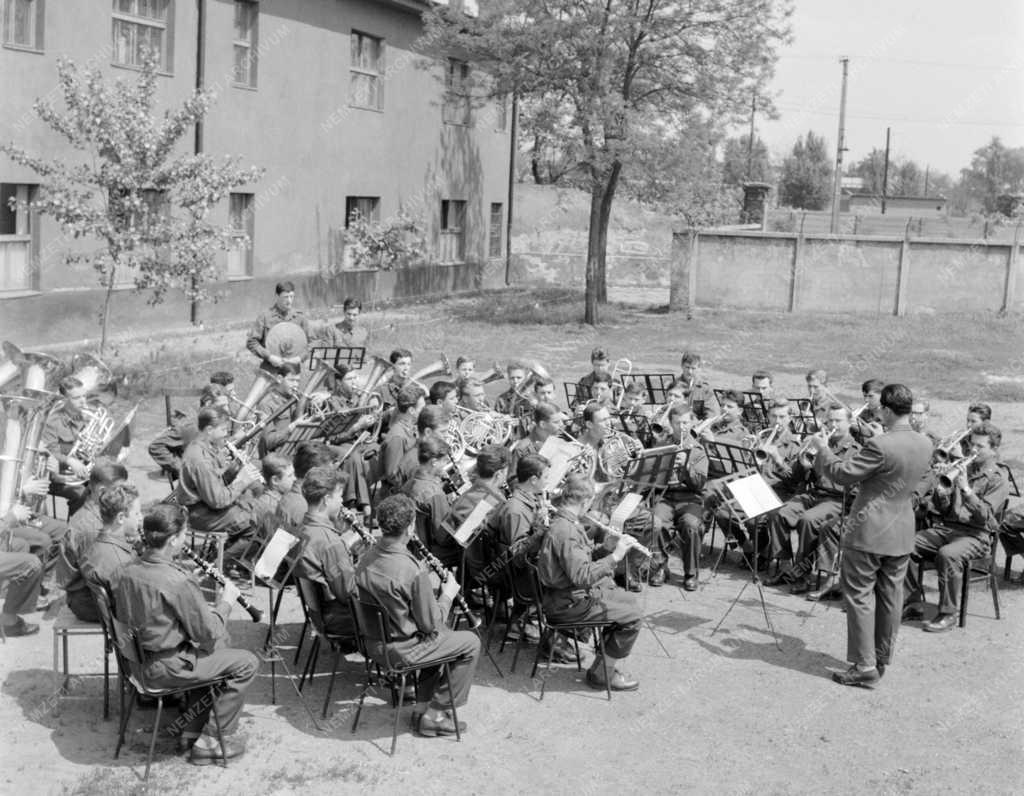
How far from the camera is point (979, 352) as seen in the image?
2458 cm

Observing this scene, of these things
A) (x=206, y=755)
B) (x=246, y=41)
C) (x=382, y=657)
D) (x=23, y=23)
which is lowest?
(x=206, y=755)

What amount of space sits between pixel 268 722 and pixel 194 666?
2.89 ft

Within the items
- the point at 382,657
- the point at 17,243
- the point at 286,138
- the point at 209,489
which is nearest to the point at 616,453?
the point at 209,489

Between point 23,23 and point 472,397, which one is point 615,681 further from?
point 23,23

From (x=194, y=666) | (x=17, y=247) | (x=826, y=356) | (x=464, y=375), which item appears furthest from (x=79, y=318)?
(x=194, y=666)

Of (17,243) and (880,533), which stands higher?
(17,243)

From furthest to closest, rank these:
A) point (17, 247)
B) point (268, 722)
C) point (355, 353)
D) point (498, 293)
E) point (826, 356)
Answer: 1. point (498, 293)
2. point (826, 356)
3. point (17, 247)
4. point (355, 353)
5. point (268, 722)

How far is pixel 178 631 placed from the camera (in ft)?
22.9

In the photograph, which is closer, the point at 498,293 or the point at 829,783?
the point at 829,783

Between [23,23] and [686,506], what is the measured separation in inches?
548

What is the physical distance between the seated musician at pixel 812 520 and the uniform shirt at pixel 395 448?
3.16 metres

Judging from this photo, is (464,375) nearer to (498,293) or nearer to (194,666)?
(194,666)

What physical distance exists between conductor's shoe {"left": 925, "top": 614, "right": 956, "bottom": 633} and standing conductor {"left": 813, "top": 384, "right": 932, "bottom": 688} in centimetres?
107

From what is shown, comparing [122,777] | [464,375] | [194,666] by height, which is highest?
[464,375]
